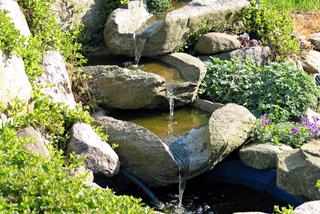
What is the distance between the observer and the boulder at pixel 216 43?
10.2m

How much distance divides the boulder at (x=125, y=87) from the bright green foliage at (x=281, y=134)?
1.38 meters

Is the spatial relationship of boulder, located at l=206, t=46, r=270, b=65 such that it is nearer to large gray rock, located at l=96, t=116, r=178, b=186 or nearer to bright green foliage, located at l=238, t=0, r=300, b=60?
bright green foliage, located at l=238, t=0, r=300, b=60

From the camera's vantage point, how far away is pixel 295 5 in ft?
42.7

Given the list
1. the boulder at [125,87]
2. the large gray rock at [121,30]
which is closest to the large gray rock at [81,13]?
the large gray rock at [121,30]

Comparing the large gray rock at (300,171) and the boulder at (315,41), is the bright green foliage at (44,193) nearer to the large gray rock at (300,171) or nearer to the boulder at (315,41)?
the large gray rock at (300,171)

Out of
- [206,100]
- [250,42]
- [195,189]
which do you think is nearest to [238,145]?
[195,189]

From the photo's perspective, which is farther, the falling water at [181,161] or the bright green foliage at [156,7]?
the bright green foliage at [156,7]

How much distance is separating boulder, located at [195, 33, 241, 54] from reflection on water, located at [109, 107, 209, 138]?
1486mm

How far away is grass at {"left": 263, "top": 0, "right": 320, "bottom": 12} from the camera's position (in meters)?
12.7

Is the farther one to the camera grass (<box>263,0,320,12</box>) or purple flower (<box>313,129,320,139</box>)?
grass (<box>263,0,320,12</box>)

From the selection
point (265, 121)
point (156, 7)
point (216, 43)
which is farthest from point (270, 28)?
point (265, 121)

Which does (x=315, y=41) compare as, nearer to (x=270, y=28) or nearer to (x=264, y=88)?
(x=270, y=28)

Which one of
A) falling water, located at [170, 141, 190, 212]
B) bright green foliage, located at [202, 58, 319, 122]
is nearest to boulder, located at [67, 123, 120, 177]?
falling water, located at [170, 141, 190, 212]

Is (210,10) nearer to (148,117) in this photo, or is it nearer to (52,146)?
(148,117)
